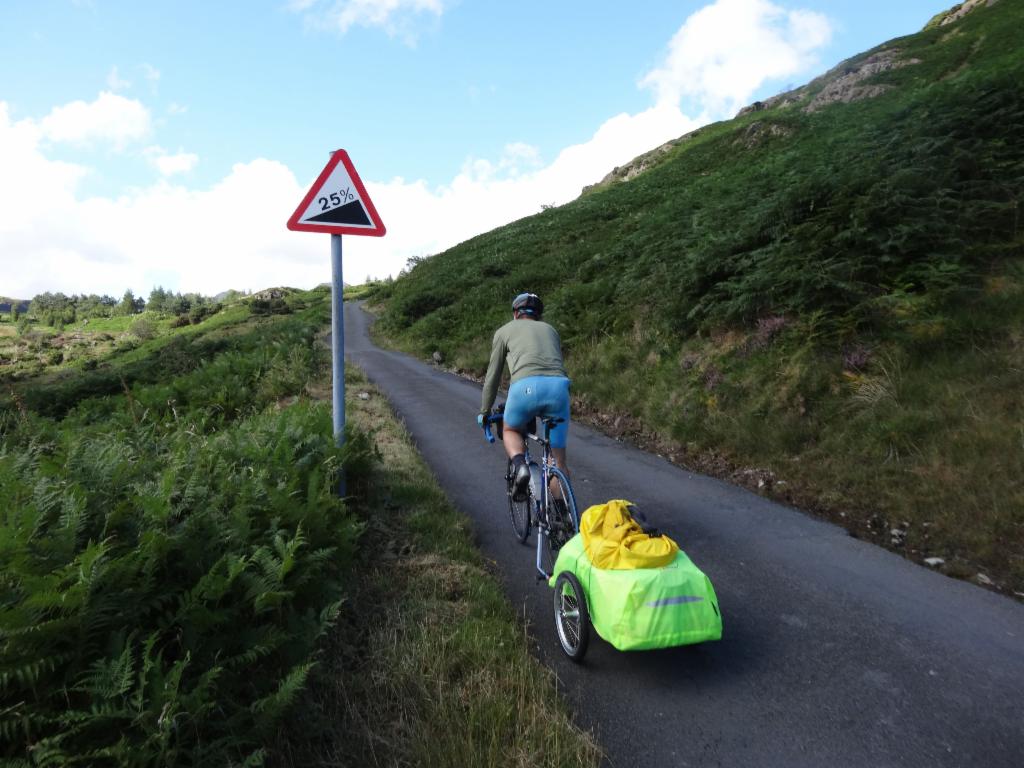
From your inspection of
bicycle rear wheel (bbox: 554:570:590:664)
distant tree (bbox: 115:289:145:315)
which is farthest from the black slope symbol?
distant tree (bbox: 115:289:145:315)

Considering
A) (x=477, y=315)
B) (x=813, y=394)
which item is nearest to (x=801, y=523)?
(x=813, y=394)

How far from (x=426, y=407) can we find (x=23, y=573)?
10338 mm

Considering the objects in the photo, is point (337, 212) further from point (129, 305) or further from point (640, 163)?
point (129, 305)

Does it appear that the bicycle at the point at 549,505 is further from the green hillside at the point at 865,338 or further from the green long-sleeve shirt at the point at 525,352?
the green hillside at the point at 865,338

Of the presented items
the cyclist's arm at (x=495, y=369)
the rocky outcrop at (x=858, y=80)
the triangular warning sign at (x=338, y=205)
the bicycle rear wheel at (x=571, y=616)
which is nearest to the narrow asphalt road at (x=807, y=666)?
the bicycle rear wheel at (x=571, y=616)

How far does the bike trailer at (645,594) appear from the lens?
119 inches

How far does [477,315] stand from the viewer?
2366 centimetres

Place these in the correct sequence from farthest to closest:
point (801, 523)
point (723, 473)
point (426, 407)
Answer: point (426, 407) < point (723, 473) < point (801, 523)

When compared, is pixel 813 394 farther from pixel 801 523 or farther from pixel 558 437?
pixel 558 437

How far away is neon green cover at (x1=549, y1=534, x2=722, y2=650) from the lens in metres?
3.01

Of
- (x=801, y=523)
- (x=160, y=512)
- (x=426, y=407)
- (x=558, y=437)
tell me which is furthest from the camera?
(x=426, y=407)

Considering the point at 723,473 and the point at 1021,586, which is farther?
the point at 723,473

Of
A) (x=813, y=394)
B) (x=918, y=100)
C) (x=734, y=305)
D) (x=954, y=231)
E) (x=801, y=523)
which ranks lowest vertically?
(x=801, y=523)

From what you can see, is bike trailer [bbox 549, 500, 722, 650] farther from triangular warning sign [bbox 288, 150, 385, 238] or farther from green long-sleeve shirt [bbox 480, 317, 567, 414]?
triangular warning sign [bbox 288, 150, 385, 238]
